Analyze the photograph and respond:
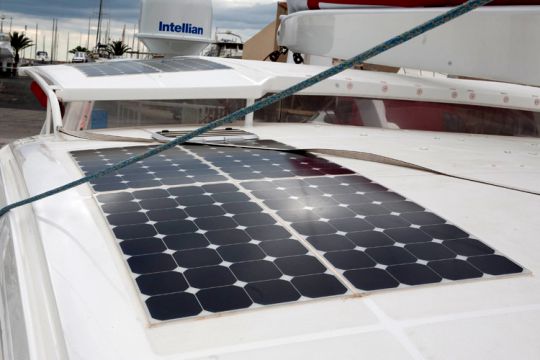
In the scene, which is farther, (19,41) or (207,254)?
(19,41)

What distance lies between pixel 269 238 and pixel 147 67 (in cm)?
343

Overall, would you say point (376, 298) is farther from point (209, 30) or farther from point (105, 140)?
point (209, 30)

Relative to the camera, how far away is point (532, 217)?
2496 mm

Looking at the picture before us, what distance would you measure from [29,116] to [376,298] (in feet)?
71.1

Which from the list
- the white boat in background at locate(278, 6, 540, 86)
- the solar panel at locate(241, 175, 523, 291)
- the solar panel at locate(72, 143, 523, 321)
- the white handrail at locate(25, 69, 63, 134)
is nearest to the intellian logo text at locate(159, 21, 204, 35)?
the white boat in background at locate(278, 6, 540, 86)

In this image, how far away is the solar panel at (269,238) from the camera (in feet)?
5.99

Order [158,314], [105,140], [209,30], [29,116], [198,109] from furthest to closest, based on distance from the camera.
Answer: [29,116] → [209,30] → [198,109] → [105,140] → [158,314]

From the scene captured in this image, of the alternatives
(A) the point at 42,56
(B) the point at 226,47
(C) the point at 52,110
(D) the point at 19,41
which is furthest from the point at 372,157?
(A) the point at 42,56

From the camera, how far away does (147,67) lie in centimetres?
521

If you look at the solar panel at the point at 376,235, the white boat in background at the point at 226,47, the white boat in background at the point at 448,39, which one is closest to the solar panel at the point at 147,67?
the white boat in background at the point at 448,39

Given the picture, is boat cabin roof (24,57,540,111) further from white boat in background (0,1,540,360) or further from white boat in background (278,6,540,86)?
white boat in background (0,1,540,360)

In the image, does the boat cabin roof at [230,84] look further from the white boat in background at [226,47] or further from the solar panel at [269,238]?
the white boat in background at [226,47]

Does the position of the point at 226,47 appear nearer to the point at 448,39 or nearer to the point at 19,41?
the point at 448,39

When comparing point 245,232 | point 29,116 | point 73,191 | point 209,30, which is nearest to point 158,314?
point 245,232
